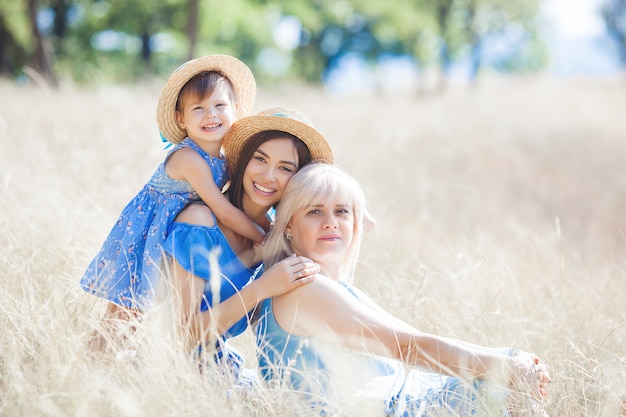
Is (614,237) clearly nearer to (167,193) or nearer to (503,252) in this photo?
(503,252)

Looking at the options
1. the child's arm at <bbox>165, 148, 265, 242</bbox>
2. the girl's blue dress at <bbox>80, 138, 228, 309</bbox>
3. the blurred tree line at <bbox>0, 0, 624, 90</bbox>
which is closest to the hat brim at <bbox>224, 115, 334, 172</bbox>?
the girl's blue dress at <bbox>80, 138, 228, 309</bbox>

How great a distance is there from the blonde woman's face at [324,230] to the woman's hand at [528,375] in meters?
0.86

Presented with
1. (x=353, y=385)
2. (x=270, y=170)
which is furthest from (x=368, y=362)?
(x=270, y=170)

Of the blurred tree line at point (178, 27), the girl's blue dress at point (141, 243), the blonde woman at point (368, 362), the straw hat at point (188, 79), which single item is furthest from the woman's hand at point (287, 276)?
the blurred tree line at point (178, 27)

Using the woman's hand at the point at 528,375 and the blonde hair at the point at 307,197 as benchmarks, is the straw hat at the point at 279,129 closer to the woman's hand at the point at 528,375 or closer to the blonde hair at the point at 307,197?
the blonde hair at the point at 307,197

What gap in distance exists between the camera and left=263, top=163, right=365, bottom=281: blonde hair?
279 centimetres

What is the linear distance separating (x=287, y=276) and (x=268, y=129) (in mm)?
854

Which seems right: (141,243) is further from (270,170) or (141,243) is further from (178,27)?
(178,27)

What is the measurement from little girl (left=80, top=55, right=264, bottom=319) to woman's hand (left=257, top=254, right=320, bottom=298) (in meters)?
0.45

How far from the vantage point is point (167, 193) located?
3.01 metres

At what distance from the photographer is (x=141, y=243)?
297 cm

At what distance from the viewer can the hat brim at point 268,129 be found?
9.86ft

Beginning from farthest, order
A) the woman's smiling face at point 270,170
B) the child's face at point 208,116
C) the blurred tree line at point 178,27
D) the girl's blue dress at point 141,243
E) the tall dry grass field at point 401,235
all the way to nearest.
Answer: the blurred tree line at point 178,27
the child's face at point 208,116
the woman's smiling face at point 270,170
the girl's blue dress at point 141,243
the tall dry grass field at point 401,235

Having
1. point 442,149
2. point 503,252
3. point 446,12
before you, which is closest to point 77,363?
point 503,252
